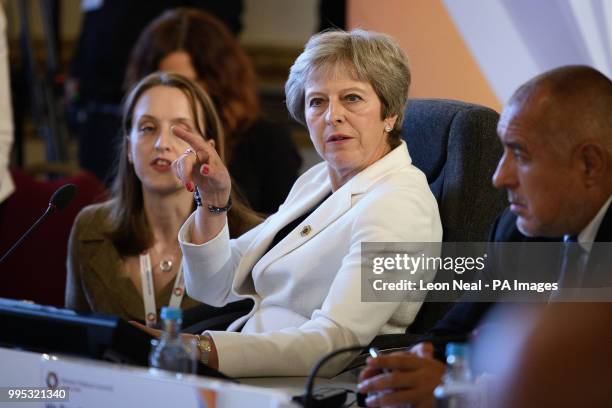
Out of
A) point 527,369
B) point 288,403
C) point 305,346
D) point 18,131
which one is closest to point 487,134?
Answer: point 305,346

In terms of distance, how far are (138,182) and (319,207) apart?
81 cm

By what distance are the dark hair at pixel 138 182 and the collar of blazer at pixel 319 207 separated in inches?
14.7

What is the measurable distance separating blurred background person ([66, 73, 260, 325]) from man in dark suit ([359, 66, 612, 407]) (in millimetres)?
1191

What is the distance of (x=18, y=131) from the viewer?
18.6ft

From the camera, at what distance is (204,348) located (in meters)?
2.15

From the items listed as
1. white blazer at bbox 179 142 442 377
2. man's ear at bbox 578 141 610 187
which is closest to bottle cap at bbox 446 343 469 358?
man's ear at bbox 578 141 610 187

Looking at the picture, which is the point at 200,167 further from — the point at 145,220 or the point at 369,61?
the point at 145,220

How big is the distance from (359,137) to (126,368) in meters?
0.98

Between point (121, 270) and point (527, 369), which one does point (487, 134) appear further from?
point (121, 270)

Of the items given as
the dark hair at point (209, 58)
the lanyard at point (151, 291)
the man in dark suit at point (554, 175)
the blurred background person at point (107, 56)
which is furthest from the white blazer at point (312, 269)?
the blurred background person at point (107, 56)

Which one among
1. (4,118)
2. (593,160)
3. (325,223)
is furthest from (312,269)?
(4,118)

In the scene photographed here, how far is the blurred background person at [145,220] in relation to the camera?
2.89 metres

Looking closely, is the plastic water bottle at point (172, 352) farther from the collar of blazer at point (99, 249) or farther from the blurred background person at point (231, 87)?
the blurred background person at point (231, 87)

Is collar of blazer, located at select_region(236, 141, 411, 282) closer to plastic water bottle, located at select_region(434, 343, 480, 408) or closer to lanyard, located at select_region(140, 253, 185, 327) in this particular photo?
lanyard, located at select_region(140, 253, 185, 327)
